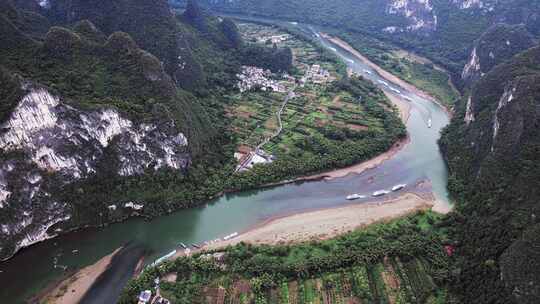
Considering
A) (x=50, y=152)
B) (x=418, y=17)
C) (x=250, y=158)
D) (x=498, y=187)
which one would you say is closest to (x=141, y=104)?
(x=50, y=152)

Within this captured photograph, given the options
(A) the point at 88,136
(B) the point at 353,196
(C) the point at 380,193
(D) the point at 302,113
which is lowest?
(B) the point at 353,196

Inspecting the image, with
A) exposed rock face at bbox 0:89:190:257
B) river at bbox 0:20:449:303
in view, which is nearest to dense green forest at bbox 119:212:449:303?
river at bbox 0:20:449:303

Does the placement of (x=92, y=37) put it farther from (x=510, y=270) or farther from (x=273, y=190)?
(x=510, y=270)

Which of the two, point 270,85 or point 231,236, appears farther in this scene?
point 270,85

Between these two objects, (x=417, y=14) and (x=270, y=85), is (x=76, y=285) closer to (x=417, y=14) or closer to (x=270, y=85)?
(x=270, y=85)

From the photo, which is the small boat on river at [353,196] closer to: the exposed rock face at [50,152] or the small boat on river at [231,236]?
the small boat on river at [231,236]

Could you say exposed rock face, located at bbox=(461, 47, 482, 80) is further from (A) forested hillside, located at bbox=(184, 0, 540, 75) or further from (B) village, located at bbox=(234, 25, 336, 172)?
(B) village, located at bbox=(234, 25, 336, 172)
